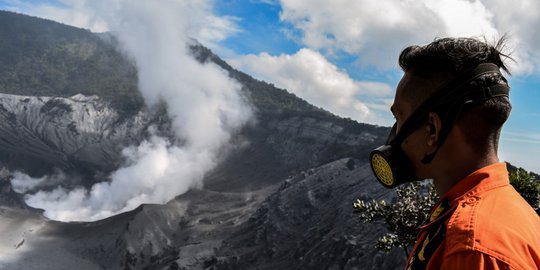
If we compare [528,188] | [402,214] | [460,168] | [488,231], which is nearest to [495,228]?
[488,231]

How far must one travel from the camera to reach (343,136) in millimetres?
81125

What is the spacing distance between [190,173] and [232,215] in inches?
1292

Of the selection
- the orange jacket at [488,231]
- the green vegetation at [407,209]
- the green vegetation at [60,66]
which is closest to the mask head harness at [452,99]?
the orange jacket at [488,231]

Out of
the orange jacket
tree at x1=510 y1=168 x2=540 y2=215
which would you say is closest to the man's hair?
the orange jacket

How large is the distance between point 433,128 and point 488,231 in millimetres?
694

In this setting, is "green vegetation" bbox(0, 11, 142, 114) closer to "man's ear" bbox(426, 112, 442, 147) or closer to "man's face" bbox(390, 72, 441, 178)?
"man's face" bbox(390, 72, 441, 178)

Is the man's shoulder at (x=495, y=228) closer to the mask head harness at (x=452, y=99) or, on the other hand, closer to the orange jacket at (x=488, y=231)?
the orange jacket at (x=488, y=231)

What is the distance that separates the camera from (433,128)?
2203 mm

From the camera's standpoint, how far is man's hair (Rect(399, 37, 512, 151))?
2.09m

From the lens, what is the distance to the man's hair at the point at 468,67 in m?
2.09

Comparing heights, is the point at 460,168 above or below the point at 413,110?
below

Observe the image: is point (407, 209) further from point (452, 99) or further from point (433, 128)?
point (452, 99)

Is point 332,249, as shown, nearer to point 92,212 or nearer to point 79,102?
point 92,212

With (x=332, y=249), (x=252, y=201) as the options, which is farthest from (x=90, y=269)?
(x=332, y=249)
